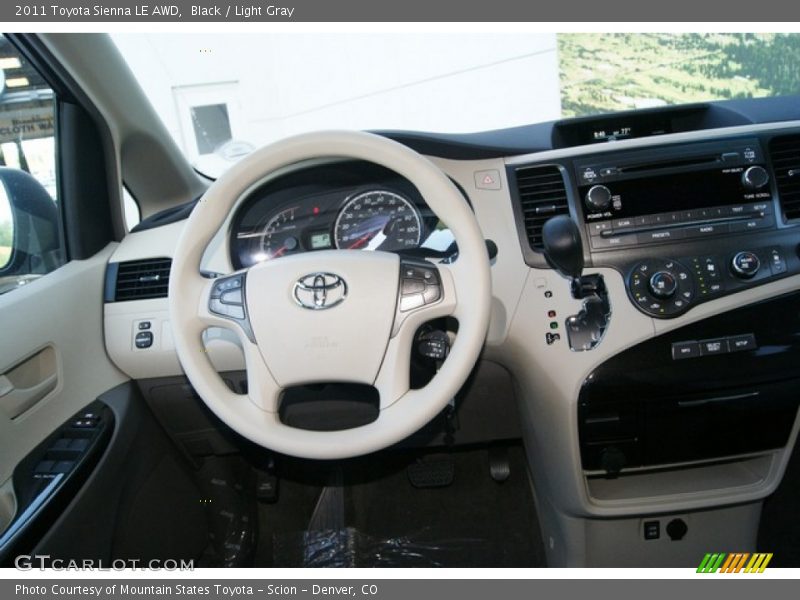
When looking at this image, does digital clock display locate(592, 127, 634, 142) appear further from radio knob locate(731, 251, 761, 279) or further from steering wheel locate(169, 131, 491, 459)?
steering wheel locate(169, 131, 491, 459)

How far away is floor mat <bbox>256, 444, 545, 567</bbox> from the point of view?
2016mm

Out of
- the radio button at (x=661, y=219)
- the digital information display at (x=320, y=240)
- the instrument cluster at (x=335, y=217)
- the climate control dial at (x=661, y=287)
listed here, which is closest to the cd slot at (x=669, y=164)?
A: the radio button at (x=661, y=219)

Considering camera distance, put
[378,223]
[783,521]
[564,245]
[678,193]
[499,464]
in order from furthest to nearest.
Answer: [499,464]
[783,521]
[378,223]
[678,193]
[564,245]

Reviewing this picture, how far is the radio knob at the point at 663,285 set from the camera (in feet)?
4.70

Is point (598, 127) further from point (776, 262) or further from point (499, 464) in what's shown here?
point (499, 464)

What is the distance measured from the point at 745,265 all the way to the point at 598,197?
0.40 meters

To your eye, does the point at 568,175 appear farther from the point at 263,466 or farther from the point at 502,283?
the point at 263,466

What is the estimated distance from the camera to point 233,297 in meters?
1.21

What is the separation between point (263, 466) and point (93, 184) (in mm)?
1096

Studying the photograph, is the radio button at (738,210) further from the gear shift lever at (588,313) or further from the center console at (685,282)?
the gear shift lever at (588,313)

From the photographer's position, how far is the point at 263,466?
82.6 inches

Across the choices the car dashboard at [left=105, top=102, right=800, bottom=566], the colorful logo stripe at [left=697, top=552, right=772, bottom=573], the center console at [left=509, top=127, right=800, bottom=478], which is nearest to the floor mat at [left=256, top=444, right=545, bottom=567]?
the car dashboard at [left=105, top=102, right=800, bottom=566]

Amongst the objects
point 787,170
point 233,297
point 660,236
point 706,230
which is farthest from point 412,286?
point 787,170

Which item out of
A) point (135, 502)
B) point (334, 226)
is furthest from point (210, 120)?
point (135, 502)
